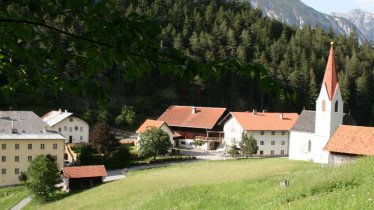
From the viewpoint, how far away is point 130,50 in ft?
14.7

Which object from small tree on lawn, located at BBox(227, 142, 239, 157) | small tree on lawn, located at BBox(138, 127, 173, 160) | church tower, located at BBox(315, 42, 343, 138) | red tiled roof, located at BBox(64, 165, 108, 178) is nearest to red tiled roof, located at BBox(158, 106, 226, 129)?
small tree on lawn, located at BBox(227, 142, 239, 157)

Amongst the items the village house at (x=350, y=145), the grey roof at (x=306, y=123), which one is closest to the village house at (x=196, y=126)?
the grey roof at (x=306, y=123)

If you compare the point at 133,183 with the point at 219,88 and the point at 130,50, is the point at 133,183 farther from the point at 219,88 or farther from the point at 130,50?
the point at 219,88

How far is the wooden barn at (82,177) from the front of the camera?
42.5m

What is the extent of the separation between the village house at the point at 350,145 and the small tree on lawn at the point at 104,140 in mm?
24948

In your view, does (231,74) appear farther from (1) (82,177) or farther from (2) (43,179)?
(2) (43,179)

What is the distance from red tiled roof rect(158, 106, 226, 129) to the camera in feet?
236

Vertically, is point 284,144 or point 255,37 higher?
point 255,37

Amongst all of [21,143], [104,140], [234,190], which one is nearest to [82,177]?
[21,143]

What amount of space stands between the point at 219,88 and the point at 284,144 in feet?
104

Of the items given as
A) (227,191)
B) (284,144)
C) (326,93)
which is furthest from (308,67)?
(227,191)

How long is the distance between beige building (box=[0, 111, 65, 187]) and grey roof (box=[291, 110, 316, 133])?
95.7 feet

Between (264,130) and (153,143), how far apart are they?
19.3 metres

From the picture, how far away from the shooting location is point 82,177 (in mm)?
42594
